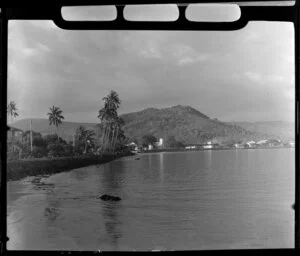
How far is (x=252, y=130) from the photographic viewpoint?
9.16 meters

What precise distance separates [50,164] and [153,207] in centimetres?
299

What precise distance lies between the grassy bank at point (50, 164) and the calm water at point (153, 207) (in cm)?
18

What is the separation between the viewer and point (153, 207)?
8992 millimetres

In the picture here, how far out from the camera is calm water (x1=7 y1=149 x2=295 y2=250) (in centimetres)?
821

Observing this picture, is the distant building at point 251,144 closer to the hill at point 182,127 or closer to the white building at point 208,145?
the hill at point 182,127

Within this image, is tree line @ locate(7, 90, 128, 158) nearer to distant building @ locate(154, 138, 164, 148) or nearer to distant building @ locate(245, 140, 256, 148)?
distant building @ locate(154, 138, 164, 148)

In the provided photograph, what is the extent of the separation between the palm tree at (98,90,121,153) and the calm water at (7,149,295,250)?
533 mm

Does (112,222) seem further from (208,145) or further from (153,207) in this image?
(208,145)

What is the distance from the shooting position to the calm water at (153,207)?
8.21 meters

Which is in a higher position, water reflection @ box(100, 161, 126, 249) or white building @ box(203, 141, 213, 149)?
white building @ box(203, 141, 213, 149)

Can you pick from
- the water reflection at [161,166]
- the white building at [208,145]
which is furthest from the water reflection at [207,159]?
the water reflection at [161,166]

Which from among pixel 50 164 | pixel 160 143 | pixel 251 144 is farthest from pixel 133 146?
pixel 251 144

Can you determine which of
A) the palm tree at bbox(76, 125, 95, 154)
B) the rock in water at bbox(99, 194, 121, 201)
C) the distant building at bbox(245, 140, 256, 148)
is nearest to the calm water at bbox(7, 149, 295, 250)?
the rock in water at bbox(99, 194, 121, 201)

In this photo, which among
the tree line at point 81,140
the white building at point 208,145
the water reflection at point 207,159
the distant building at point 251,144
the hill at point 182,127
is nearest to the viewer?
the tree line at point 81,140
